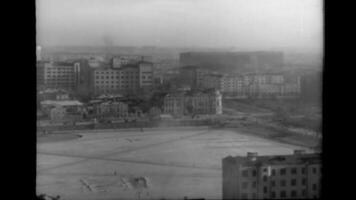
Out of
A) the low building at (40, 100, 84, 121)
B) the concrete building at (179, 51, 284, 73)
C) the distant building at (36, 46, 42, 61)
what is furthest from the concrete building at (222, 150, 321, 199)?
the distant building at (36, 46, 42, 61)

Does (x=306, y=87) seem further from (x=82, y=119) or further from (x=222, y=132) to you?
(x=82, y=119)

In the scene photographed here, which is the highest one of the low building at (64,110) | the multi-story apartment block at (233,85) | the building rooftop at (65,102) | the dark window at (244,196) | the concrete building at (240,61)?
the concrete building at (240,61)

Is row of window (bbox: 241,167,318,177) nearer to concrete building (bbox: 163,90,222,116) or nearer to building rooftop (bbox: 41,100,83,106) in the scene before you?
concrete building (bbox: 163,90,222,116)

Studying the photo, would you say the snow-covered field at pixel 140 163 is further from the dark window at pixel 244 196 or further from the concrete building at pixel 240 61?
the concrete building at pixel 240 61

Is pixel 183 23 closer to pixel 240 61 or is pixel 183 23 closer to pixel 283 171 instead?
pixel 240 61

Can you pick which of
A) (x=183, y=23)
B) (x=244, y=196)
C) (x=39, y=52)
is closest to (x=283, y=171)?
(x=244, y=196)

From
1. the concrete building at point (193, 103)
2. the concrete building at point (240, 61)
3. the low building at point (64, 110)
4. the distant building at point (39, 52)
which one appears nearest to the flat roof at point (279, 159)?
the concrete building at point (193, 103)
